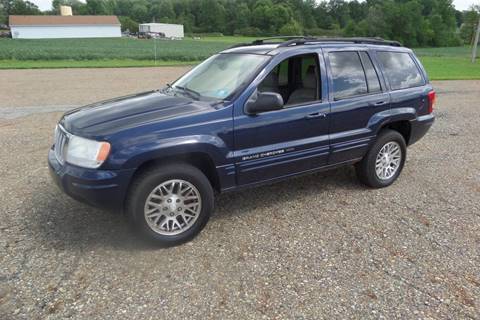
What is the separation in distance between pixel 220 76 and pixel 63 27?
94030mm

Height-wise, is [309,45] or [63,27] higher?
[63,27]

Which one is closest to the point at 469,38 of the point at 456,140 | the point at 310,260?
the point at 456,140

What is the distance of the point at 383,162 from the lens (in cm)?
479

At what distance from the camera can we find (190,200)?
3.46m

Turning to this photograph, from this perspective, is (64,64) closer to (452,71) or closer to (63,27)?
(452,71)

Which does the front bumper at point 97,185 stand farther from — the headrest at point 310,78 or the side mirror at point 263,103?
the headrest at point 310,78

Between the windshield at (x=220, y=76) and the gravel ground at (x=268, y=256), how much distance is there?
133cm

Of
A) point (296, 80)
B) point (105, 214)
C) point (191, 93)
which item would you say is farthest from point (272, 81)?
point (105, 214)

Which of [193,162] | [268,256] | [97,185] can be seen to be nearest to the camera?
[97,185]

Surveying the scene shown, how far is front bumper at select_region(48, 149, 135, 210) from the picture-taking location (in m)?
3.04

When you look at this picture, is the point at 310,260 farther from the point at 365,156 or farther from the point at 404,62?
the point at 404,62

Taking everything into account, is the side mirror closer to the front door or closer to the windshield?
the front door

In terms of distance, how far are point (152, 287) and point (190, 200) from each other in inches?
34.3

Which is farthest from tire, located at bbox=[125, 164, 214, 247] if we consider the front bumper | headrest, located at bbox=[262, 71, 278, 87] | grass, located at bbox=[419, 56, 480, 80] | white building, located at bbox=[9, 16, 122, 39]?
→ white building, located at bbox=[9, 16, 122, 39]
